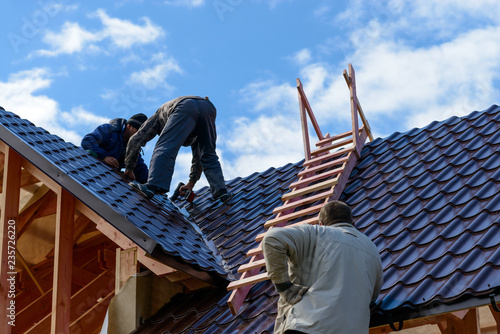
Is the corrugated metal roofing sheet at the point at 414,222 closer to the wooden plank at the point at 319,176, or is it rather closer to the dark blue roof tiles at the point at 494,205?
the dark blue roof tiles at the point at 494,205

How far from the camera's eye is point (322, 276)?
4.83 meters

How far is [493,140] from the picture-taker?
7.50m

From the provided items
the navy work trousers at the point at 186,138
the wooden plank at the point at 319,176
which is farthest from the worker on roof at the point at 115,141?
the wooden plank at the point at 319,176

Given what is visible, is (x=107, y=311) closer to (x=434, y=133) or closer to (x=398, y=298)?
(x=398, y=298)

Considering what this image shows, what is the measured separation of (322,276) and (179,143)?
4295 millimetres

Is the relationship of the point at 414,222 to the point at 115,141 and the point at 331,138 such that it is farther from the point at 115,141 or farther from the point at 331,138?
the point at 115,141

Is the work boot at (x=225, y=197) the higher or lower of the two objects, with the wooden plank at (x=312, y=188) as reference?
higher

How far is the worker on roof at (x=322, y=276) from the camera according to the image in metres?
4.68

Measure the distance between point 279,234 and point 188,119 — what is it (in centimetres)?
429

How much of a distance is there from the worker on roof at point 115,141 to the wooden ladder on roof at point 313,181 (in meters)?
2.19

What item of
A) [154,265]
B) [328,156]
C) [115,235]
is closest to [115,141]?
[115,235]

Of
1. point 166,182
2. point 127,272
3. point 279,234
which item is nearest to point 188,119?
point 166,182

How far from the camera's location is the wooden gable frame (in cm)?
728

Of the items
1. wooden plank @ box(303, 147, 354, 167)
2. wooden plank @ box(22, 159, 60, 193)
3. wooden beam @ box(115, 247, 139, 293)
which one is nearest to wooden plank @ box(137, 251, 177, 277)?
wooden beam @ box(115, 247, 139, 293)
